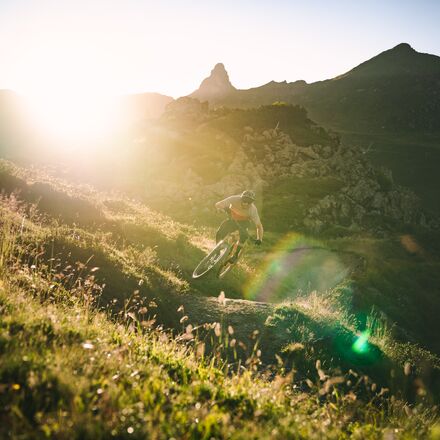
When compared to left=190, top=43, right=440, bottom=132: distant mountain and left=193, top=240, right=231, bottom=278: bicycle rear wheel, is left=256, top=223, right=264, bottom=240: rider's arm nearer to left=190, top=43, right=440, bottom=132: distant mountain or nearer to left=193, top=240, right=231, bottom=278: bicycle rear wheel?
left=193, top=240, right=231, bottom=278: bicycle rear wheel

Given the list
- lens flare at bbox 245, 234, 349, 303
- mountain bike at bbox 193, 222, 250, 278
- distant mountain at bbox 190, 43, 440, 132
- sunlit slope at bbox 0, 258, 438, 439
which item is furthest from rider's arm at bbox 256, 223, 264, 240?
distant mountain at bbox 190, 43, 440, 132

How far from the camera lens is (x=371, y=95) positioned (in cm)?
13488

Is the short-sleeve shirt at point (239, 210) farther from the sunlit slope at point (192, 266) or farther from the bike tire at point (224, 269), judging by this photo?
the sunlit slope at point (192, 266)

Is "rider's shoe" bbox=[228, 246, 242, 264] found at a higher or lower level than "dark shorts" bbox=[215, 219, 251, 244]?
lower

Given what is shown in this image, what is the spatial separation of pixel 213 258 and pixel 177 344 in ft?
23.0

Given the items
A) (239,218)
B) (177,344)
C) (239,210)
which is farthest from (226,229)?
(177,344)

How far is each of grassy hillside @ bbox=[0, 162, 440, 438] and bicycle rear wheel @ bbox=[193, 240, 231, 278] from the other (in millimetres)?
507

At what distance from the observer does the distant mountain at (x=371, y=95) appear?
11844 cm

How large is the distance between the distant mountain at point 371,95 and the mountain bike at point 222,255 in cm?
11400

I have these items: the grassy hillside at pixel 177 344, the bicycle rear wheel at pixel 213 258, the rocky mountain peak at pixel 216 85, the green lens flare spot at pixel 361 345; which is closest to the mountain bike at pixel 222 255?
the bicycle rear wheel at pixel 213 258

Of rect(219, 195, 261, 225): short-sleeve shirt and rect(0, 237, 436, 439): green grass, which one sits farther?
rect(219, 195, 261, 225): short-sleeve shirt

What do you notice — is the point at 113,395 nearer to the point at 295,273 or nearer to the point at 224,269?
the point at 224,269

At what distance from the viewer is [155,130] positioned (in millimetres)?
52250

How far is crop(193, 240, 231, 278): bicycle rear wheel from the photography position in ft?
42.5
